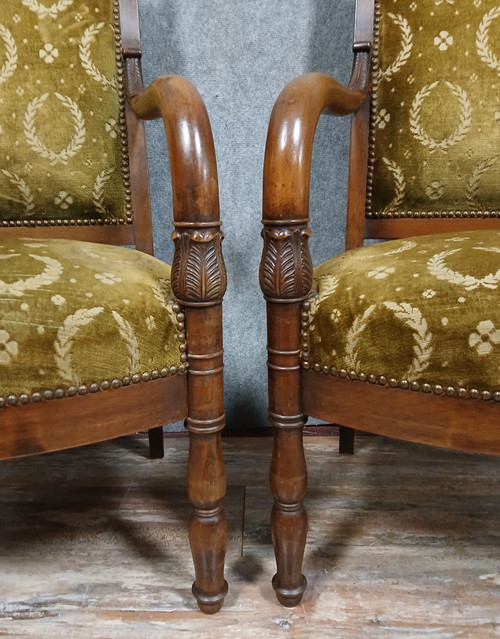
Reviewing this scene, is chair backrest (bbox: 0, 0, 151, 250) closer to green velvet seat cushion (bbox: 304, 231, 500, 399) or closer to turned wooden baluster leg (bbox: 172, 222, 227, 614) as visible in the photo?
turned wooden baluster leg (bbox: 172, 222, 227, 614)

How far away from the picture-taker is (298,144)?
670mm

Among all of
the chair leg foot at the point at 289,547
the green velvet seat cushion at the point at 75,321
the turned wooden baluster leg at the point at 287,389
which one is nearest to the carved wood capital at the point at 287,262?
the turned wooden baluster leg at the point at 287,389

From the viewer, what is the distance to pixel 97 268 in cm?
68

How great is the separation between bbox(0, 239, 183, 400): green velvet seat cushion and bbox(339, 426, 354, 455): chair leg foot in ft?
2.23

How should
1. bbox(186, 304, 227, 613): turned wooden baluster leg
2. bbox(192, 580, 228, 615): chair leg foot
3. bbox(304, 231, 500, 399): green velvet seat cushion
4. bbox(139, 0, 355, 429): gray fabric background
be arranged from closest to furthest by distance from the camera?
bbox(304, 231, 500, 399): green velvet seat cushion, bbox(186, 304, 227, 613): turned wooden baluster leg, bbox(192, 580, 228, 615): chair leg foot, bbox(139, 0, 355, 429): gray fabric background

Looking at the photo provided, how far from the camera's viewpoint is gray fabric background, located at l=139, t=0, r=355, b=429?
122cm

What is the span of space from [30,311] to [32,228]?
1.45 ft

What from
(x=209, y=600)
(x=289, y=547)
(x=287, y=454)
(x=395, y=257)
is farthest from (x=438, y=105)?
(x=209, y=600)

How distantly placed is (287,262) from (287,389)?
0.53 ft

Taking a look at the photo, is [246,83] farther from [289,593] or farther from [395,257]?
[289,593]

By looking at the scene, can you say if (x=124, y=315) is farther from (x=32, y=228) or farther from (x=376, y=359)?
(x=32, y=228)

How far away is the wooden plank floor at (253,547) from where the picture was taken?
809 millimetres

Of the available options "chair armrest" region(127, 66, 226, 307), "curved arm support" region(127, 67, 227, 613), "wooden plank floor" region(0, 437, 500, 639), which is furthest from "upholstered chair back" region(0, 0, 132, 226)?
"wooden plank floor" region(0, 437, 500, 639)

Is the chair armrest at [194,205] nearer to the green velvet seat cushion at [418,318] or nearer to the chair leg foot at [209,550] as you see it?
the green velvet seat cushion at [418,318]
